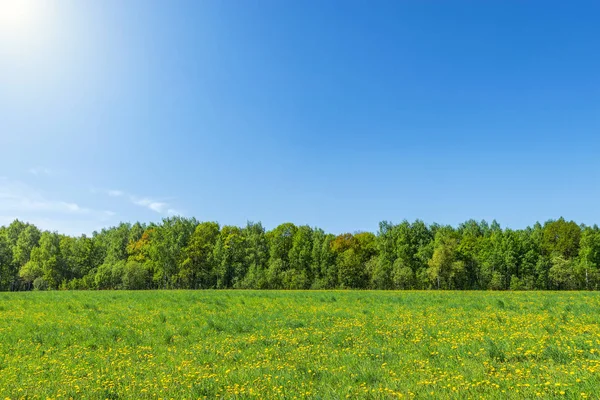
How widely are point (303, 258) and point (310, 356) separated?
243 ft

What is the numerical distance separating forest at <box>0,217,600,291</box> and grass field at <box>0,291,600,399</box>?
59.6 m

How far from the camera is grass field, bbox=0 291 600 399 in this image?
8376 mm

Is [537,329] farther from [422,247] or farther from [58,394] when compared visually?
[422,247]

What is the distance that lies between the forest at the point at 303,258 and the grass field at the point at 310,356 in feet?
196

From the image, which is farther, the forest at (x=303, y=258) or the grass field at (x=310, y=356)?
the forest at (x=303, y=258)

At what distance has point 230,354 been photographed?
12219mm

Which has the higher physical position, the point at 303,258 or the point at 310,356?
the point at 303,258

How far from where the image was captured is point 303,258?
85062mm

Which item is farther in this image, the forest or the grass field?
the forest

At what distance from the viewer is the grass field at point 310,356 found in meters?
8.38

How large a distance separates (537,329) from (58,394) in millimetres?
16153

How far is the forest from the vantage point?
73312mm

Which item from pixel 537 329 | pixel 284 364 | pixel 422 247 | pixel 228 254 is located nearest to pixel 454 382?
pixel 284 364

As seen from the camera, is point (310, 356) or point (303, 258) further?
point (303, 258)
